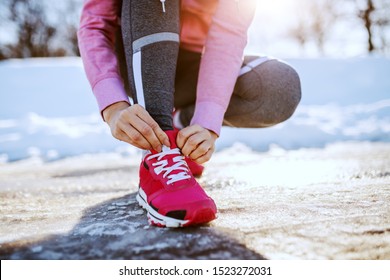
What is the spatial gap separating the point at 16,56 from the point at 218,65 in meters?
11.0

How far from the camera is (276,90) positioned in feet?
3.81

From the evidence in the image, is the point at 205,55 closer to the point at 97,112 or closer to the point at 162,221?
the point at 162,221

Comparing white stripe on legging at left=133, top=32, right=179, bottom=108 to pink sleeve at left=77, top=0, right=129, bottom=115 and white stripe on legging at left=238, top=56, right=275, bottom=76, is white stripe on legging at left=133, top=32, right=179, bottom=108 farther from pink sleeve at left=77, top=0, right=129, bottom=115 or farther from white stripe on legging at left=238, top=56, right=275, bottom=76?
white stripe on legging at left=238, top=56, right=275, bottom=76

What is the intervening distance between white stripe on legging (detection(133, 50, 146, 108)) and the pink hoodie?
4 cm

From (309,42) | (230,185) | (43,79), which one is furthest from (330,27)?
(230,185)

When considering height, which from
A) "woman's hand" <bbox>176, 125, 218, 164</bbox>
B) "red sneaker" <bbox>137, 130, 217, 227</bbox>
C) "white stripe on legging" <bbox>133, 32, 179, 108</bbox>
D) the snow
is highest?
"white stripe on legging" <bbox>133, 32, 179, 108</bbox>

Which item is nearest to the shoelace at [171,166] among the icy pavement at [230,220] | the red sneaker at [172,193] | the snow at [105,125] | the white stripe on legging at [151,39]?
the red sneaker at [172,193]

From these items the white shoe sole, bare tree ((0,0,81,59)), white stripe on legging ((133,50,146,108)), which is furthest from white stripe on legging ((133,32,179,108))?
bare tree ((0,0,81,59))

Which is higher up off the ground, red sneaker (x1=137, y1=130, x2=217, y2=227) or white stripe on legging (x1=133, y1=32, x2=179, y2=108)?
white stripe on legging (x1=133, y1=32, x2=179, y2=108)

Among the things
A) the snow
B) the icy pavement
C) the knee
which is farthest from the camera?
the snow

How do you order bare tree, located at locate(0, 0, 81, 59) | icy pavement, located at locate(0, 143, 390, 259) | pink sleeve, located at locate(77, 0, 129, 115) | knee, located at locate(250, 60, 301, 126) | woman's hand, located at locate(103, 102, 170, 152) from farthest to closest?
bare tree, located at locate(0, 0, 81, 59) → knee, located at locate(250, 60, 301, 126) → pink sleeve, located at locate(77, 0, 129, 115) → woman's hand, located at locate(103, 102, 170, 152) → icy pavement, located at locate(0, 143, 390, 259)

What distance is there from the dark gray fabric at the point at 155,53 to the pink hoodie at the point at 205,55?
0.06m

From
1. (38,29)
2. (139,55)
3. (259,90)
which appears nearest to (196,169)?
(259,90)

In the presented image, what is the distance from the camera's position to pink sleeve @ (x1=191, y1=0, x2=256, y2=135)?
0.88 meters
